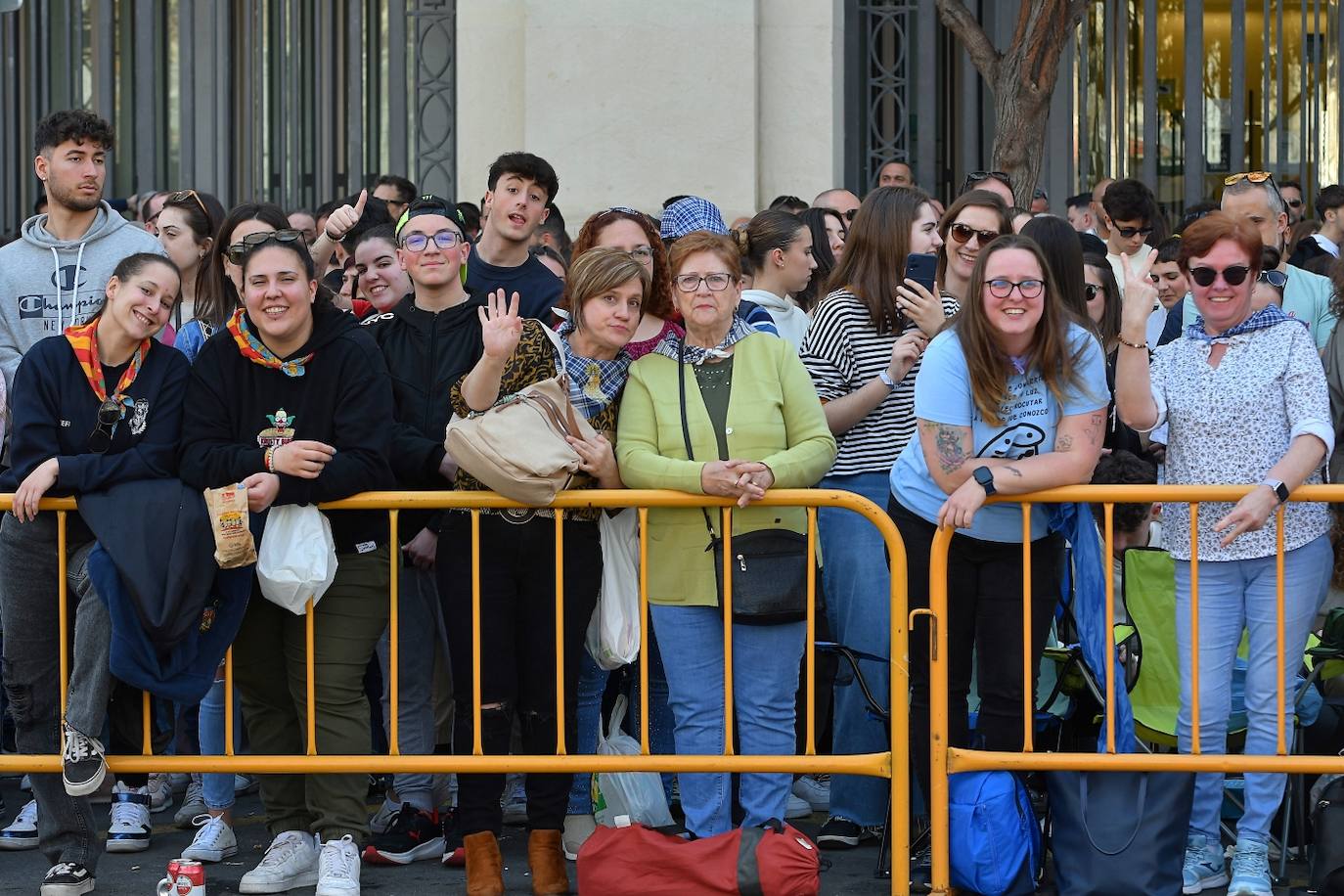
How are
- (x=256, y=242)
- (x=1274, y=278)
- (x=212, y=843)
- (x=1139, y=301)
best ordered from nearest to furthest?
(x=1139, y=301) < (x=256, y=242) < (x=212, y=843) < (x=1274, y=278)

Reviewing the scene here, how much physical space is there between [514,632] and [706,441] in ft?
3.00

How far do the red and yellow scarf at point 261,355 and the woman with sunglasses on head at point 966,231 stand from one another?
7.63ft

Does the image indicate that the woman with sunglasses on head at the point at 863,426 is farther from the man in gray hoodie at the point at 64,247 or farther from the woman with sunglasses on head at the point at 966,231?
the man in gray hoodie at the point at 64,247

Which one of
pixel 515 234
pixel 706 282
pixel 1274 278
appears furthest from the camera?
pixel 1274 278

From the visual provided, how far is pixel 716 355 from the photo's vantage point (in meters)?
6.25

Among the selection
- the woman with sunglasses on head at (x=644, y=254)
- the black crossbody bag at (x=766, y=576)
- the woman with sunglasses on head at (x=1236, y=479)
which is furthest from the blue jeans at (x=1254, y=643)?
the woman with sunglasses on head at (x=644, y=254)

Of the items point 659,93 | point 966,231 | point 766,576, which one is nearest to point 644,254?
point 966,231

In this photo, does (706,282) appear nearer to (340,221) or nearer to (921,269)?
(921,269)

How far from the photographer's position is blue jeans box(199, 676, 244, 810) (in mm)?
6766

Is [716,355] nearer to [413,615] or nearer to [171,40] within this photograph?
[413,615]

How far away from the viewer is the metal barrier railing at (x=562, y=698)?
19.4ft

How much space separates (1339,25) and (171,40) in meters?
8.71

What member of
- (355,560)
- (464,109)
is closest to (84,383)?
(355,560)

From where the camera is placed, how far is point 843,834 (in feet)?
22.1
